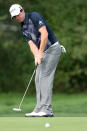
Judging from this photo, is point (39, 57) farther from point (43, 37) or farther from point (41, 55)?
point (43, 37)

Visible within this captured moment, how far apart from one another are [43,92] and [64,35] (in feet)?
41.6

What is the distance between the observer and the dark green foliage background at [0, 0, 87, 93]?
856 inches

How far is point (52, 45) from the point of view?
9.27m

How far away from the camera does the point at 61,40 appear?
21.5 metres

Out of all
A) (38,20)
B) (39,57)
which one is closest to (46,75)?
(39,57)
